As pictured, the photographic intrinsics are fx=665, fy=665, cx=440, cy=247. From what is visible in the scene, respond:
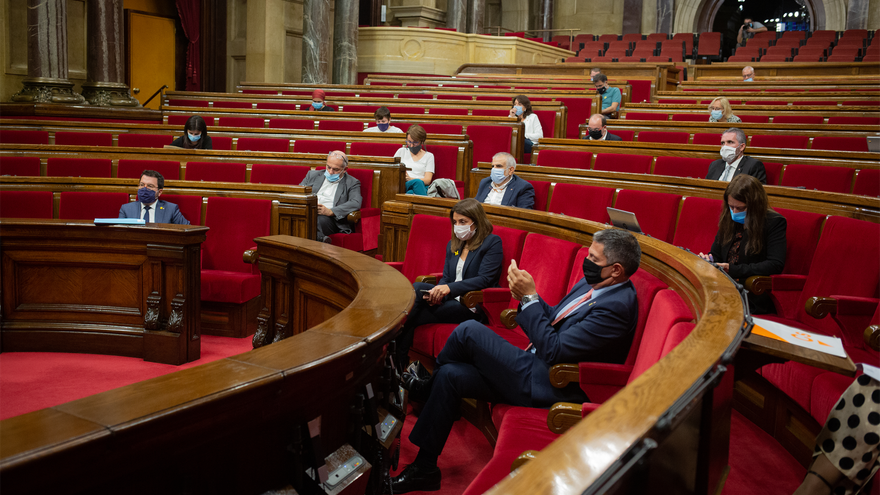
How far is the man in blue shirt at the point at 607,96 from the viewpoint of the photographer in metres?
6.14

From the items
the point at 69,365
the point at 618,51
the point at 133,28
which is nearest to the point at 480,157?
the point at 69,365

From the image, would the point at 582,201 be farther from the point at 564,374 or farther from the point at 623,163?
the point at 564,374

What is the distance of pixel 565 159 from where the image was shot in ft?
14.3

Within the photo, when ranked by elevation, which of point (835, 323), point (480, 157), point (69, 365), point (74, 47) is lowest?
point (69, 365)

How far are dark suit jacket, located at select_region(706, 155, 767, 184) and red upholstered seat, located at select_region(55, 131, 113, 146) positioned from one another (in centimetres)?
432

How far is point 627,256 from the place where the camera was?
1.84 metres

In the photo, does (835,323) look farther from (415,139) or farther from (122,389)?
(415,139)

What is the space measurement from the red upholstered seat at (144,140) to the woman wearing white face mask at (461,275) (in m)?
3.30

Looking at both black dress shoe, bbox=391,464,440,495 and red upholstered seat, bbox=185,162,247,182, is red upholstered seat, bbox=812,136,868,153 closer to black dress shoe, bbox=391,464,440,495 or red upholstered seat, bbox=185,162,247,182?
black dress shoe, bbox=391,464,440,495

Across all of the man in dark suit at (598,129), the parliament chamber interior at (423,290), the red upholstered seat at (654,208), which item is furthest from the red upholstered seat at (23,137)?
the red upholstered seat at (654,208)

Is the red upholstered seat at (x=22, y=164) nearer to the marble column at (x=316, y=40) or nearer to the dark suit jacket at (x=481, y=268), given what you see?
the dark suit jacket at (x=481, y=268)

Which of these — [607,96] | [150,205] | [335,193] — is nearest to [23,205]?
[150,205]

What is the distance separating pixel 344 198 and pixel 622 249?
2.39 m

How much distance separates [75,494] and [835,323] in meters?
2.23
